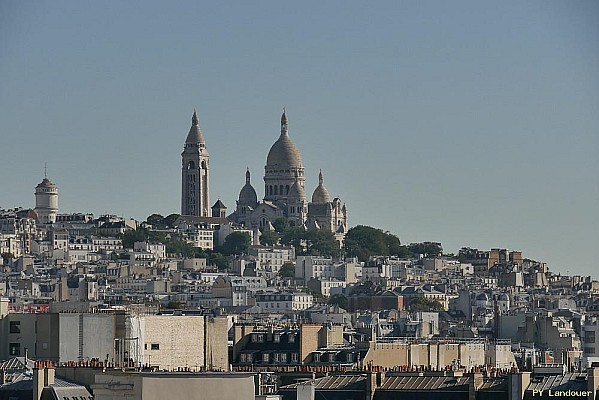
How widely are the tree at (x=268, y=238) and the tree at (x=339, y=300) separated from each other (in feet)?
115

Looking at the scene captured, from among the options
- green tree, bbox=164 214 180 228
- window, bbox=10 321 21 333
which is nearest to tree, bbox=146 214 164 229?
green tree, bbox=164 214 180 228

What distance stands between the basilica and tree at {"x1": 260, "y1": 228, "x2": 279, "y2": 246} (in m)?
3.06

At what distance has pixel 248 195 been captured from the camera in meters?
Answer: 196

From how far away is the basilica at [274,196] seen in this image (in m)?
188

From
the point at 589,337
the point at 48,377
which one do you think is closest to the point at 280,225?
the point at 589,337

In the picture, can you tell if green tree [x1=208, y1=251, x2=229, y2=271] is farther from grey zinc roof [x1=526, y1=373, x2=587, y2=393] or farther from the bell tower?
grey zinc roof [x1=526, y1=373, x2=587, y2=393]

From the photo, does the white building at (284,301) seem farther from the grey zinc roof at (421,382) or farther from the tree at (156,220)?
the grey zinc roof at (421,382)

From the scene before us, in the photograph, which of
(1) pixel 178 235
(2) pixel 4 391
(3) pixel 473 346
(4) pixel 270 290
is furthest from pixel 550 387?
(1) pixel 178 235

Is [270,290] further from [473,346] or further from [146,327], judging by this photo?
[146,327]

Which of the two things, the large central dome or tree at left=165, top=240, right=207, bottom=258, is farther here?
the large central dome

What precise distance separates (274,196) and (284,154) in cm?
349

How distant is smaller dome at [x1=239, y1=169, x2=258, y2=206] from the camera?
19425cm

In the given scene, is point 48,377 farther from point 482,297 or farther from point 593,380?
point 482,297

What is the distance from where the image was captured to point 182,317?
39062mm
